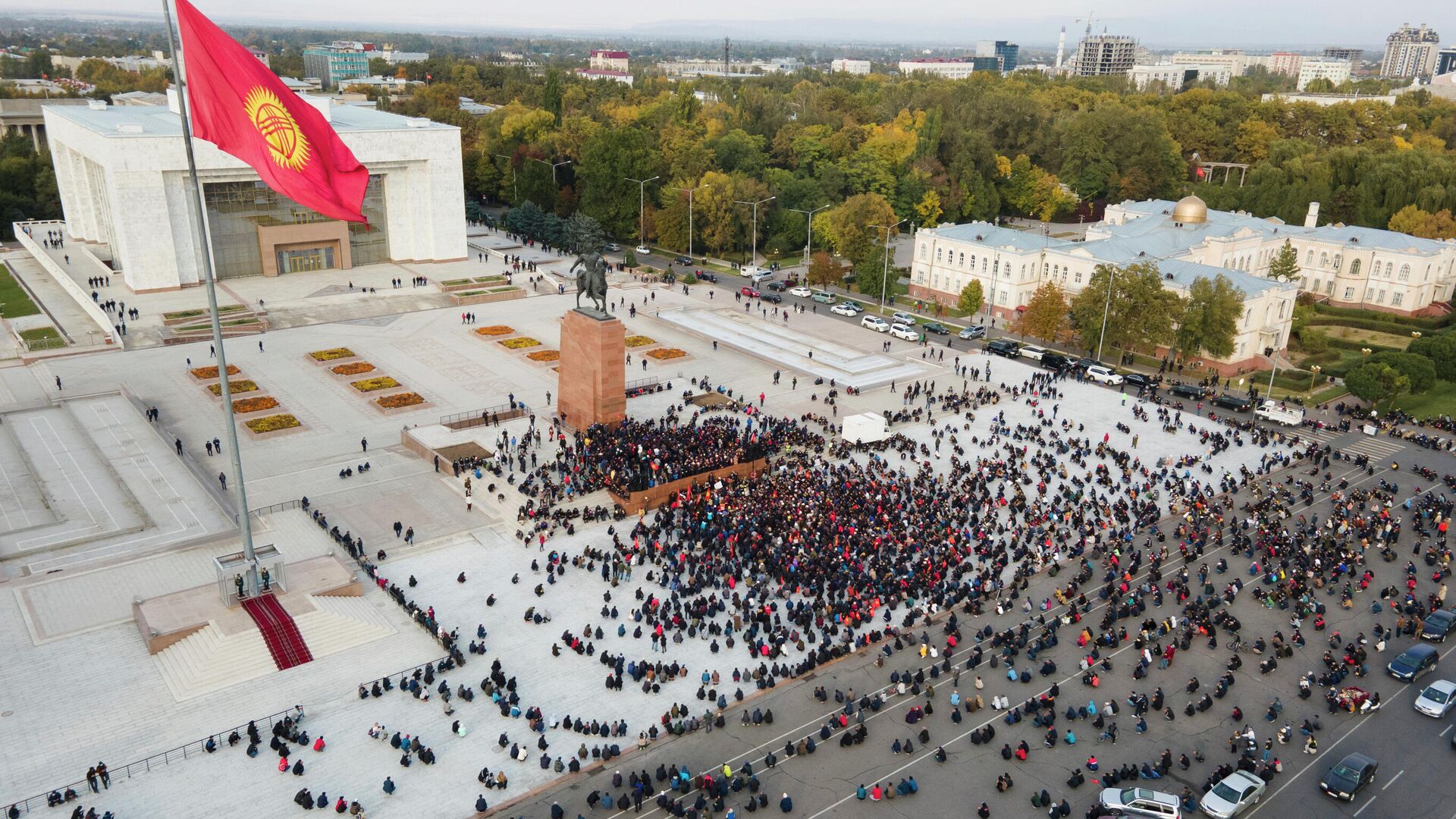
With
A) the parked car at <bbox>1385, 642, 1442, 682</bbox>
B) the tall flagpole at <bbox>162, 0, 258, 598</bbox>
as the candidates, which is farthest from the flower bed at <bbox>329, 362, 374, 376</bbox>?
the parked car at <bbox>1385, 642, 1442, 682</bbox>

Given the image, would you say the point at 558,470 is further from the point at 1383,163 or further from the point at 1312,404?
the point at 1383,163

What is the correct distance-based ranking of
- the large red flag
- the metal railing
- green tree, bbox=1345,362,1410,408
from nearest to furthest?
1. the large red flag
2. the metal railing
3. green tree, bbox=1345,362,1410,408

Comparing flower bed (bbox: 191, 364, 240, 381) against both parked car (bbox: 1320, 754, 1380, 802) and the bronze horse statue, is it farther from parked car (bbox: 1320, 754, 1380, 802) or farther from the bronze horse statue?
parked car (bbox: 1320, 754, 1380, 802)

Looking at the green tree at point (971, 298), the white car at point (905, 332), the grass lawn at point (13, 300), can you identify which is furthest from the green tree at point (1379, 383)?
the grass lawn at point (13, 300)

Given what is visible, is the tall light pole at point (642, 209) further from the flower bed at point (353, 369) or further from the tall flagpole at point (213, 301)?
the tall flagpole at point (213, 301)

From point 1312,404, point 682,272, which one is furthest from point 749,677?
point 682,272

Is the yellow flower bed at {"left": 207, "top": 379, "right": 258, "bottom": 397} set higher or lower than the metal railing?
higher

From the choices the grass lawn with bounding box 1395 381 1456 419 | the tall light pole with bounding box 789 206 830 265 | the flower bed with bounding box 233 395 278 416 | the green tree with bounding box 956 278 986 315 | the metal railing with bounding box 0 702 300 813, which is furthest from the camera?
the tall light pole with bounding box 789 206 830 265
